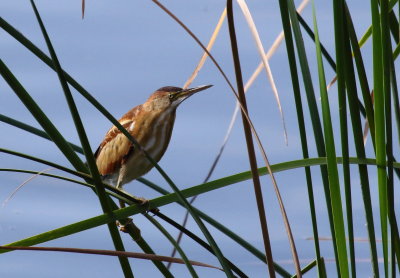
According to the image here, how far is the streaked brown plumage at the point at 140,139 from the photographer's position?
111 inches

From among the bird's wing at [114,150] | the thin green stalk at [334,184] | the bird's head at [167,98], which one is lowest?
the thin green stalk at [334,184]

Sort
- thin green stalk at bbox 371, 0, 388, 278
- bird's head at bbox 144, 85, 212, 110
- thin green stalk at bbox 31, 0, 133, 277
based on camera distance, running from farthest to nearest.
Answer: bird's head at bbox 144, 85, 212, 110, thin green stalk at bbox 371, 0, 388, 278, thin green stalk at bbox 31, 0, 133, 277

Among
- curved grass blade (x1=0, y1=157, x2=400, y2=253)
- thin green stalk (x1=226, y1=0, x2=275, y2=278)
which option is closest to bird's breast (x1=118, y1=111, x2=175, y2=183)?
curved grass blade (x1=0, y1=157, x2=400, y2=253)

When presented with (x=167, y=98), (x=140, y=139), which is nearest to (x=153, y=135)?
(x=140, y=139)

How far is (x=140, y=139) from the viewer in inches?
115

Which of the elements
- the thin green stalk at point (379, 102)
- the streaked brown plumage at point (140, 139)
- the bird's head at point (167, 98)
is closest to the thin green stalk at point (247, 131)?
the thin green stalk at point (379, 102)

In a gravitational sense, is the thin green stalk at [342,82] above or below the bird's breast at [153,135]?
below

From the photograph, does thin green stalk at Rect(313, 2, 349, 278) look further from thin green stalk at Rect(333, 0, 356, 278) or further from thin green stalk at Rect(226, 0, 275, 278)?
thin green stalk at Rect(226, 0, 275, 278)

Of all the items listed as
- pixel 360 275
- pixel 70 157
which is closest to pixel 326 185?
pixel 70 157

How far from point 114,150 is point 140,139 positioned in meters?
0.10

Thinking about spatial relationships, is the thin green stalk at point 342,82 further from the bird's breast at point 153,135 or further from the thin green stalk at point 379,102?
the bird's breast at point 153,135

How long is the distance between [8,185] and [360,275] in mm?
1548

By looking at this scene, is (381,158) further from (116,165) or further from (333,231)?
(116,165)

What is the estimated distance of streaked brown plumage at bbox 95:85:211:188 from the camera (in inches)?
111
